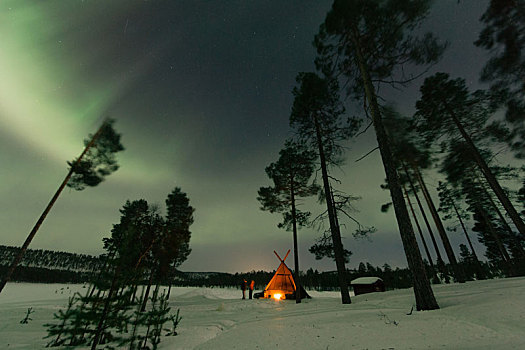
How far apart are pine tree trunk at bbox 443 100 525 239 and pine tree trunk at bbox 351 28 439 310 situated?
887cm

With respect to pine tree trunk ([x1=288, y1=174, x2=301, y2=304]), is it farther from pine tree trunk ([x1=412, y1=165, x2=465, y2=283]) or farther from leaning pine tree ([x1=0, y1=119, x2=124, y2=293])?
leaning pine tree ([x1=0, y1=119, x2=124, y2=293])

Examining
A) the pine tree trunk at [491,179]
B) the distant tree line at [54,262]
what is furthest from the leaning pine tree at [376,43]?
the distant tree line at [54,262]

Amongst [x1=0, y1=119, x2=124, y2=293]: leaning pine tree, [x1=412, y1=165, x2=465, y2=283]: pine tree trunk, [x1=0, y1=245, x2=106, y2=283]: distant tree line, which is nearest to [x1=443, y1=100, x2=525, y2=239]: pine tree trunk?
[x1=412, y1=165, x2=465, y2=283]: pine tree trunk

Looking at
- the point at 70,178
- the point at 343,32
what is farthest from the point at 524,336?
the point at 70,178

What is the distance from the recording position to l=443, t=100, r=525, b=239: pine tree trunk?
10.1 meters

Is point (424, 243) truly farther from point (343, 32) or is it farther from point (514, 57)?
point (343, 32)

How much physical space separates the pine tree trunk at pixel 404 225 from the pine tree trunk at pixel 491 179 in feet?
29.1

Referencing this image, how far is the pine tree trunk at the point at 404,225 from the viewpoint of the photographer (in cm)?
473

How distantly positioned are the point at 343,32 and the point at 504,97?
9.45 meters

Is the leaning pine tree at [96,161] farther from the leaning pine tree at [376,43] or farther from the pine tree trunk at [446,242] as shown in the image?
the pine tree trunk at [446,242]

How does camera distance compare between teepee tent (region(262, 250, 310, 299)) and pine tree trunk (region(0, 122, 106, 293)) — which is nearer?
pine tree trunk (region(0, 122, 106, 293))

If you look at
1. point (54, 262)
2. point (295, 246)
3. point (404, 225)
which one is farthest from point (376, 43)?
point (54, 262)

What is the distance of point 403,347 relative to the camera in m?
2.75

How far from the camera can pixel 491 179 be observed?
10641 millimetres
